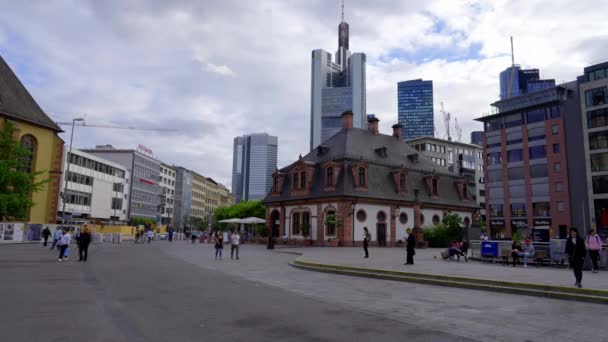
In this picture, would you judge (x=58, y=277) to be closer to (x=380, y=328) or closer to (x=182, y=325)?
(x=182, y=325)

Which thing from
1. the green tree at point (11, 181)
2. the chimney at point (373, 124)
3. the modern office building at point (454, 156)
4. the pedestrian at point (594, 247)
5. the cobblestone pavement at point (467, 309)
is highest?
the modern office building at point (454, 156)

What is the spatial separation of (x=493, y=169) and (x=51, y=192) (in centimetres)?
6532

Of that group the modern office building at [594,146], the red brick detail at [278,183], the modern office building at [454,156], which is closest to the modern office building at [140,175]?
the red brick detail at [278,183]

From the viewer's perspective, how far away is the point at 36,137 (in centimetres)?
4975

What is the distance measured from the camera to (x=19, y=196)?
114ft

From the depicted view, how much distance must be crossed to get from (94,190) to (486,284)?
81.8 metres

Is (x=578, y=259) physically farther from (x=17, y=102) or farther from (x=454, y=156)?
(x=454, y=156)

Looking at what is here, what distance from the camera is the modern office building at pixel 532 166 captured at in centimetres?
6406

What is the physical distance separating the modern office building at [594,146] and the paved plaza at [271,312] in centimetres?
5614

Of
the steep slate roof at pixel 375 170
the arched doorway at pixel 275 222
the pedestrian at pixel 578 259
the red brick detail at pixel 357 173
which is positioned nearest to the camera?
the pedestrian at pixel 578 259

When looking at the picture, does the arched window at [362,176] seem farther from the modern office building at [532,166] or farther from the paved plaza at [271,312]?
the modern office building at [532,166]

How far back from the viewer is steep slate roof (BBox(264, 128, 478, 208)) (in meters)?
45.9

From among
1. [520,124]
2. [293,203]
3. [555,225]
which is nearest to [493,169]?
→ [520,124]

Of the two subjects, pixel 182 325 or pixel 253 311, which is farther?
pixel 253 311
